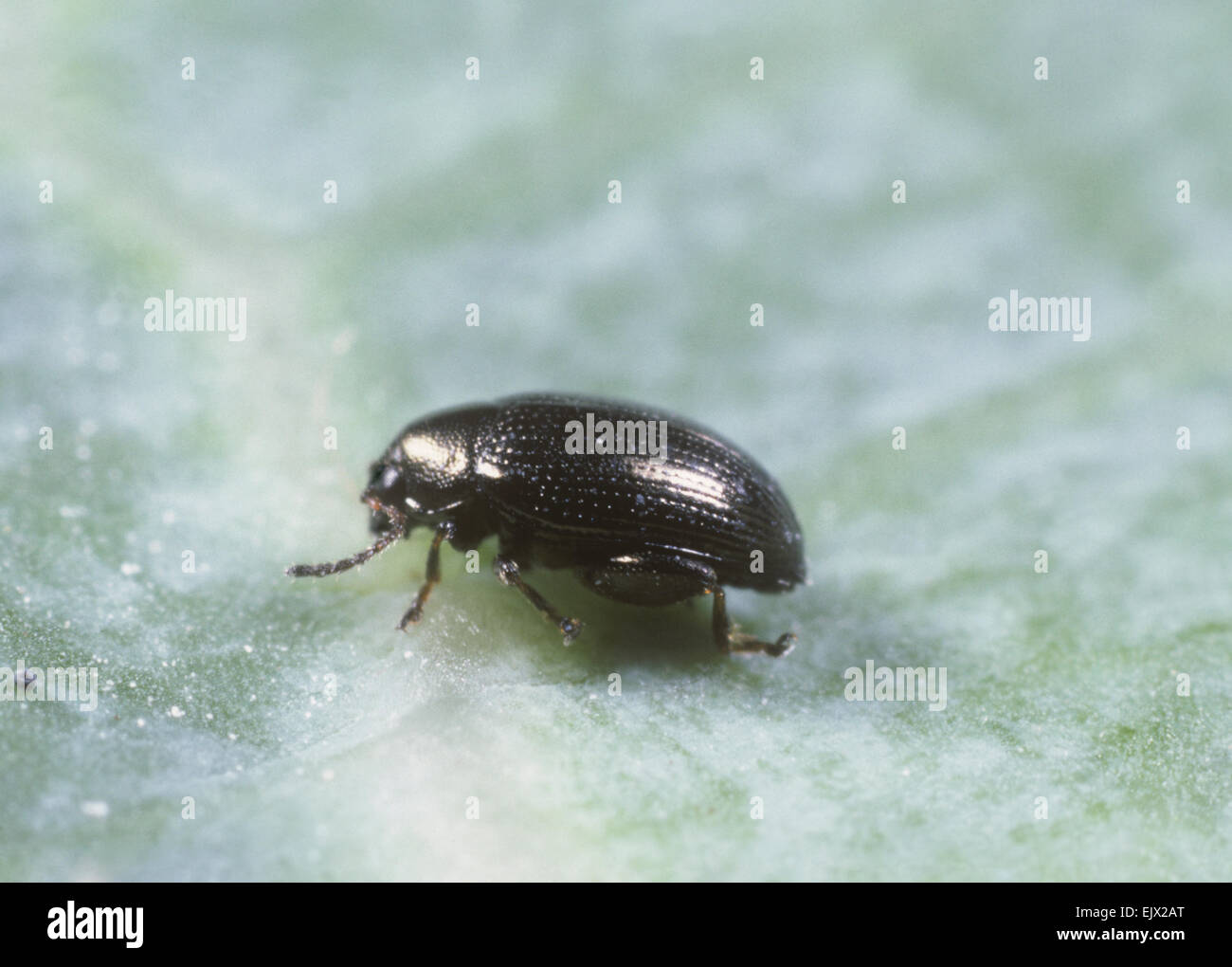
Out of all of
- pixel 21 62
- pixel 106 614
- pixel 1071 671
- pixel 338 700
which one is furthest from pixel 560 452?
pixel 21 62

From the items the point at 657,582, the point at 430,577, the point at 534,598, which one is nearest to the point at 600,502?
the point at 657,582

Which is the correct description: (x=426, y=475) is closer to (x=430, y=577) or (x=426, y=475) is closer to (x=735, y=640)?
(x=430, y=577)

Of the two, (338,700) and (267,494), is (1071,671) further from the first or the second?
(267,494)

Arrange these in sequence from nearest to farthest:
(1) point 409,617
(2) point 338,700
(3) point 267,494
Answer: (2) point 338,700 < (1) point 409,617 < (3) point 267,494

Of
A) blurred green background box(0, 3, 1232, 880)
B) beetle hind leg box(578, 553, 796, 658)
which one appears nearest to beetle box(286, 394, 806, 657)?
beetle hind leg box(578, 553, 796, 658)

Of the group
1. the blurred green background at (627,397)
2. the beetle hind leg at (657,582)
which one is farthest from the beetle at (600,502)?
the blurred green background at (627,397)
